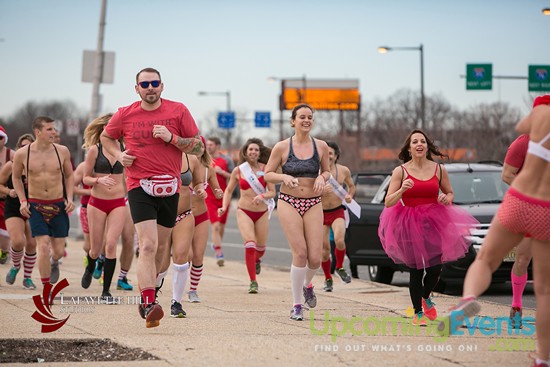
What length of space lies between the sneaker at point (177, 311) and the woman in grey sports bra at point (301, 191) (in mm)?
1072

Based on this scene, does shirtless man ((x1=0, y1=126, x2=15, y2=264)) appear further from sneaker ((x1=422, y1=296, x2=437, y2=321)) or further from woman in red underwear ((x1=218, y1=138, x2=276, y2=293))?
sneaker ((x1=422, y1=296, x2=437, y2=321))

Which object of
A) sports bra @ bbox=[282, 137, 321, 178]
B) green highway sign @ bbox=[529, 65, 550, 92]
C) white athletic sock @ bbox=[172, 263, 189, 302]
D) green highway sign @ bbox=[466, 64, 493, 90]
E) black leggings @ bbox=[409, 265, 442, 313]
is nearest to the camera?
black leggings @ bbox=[409, 265, 442, 313]

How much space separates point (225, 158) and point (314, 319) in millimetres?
10321

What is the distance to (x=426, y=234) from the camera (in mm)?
10539

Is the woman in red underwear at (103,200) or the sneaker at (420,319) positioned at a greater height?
the woman in red underwear at (103,200)

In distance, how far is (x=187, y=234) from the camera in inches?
440


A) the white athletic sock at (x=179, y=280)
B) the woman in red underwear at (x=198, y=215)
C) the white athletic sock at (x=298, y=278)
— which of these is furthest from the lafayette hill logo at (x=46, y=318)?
the white athletic sock at (x=298, y=278)

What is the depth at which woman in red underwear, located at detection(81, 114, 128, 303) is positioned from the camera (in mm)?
12367

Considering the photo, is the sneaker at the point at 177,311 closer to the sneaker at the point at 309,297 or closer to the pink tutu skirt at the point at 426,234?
the sneaker at the point at 309,297

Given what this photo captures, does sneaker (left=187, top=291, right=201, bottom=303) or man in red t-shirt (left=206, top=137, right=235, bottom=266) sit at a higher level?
man in red t-shirt (left=206, top=137, right=235, bottom=266)

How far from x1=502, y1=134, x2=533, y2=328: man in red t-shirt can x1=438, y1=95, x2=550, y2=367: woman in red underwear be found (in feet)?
7.32

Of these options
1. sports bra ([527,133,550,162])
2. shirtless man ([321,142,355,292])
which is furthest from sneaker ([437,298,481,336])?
shirtless man ([321,142,355,292])

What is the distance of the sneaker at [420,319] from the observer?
989 centimetres

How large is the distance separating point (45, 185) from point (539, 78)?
3045 cm
